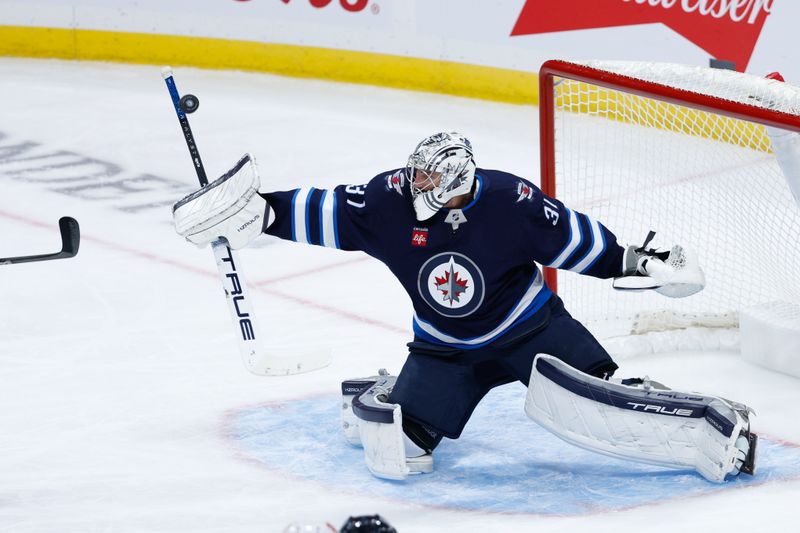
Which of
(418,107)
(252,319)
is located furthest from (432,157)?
(418,107)

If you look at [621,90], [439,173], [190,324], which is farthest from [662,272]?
[190,324]

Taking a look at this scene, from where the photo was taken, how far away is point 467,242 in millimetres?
2982

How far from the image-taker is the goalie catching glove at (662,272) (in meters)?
3.02

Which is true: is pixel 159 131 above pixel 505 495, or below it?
above

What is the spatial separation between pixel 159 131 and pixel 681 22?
2316 millimetres

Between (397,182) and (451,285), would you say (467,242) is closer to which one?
(451,285)

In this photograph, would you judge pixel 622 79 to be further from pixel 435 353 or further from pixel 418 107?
pixel 418 107

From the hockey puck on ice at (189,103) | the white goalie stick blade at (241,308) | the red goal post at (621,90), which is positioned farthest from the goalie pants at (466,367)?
the hockey puck on ice at (189,103)

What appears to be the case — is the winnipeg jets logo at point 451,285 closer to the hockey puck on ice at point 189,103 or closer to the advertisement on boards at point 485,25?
the hockey puck on ice at point 189,103

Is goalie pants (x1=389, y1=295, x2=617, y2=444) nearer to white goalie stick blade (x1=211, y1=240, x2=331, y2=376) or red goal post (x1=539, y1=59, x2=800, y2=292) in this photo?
white goalie stick blade (x1=211, y1=240, x2=331, y2=376)

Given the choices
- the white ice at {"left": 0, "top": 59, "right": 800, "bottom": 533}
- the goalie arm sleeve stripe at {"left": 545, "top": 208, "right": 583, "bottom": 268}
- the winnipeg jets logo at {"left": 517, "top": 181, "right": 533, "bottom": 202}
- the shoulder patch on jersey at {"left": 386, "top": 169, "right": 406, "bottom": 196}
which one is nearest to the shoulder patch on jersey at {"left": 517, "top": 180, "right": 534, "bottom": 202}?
the winnipeg jets logo at {"left": 517, "top": 181, "right": 533, "bottom": 202}

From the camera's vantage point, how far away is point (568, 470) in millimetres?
3068

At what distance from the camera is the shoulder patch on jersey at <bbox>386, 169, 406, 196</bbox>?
3049 millimetres

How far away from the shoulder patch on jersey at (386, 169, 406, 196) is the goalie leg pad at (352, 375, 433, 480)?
0.46 m
